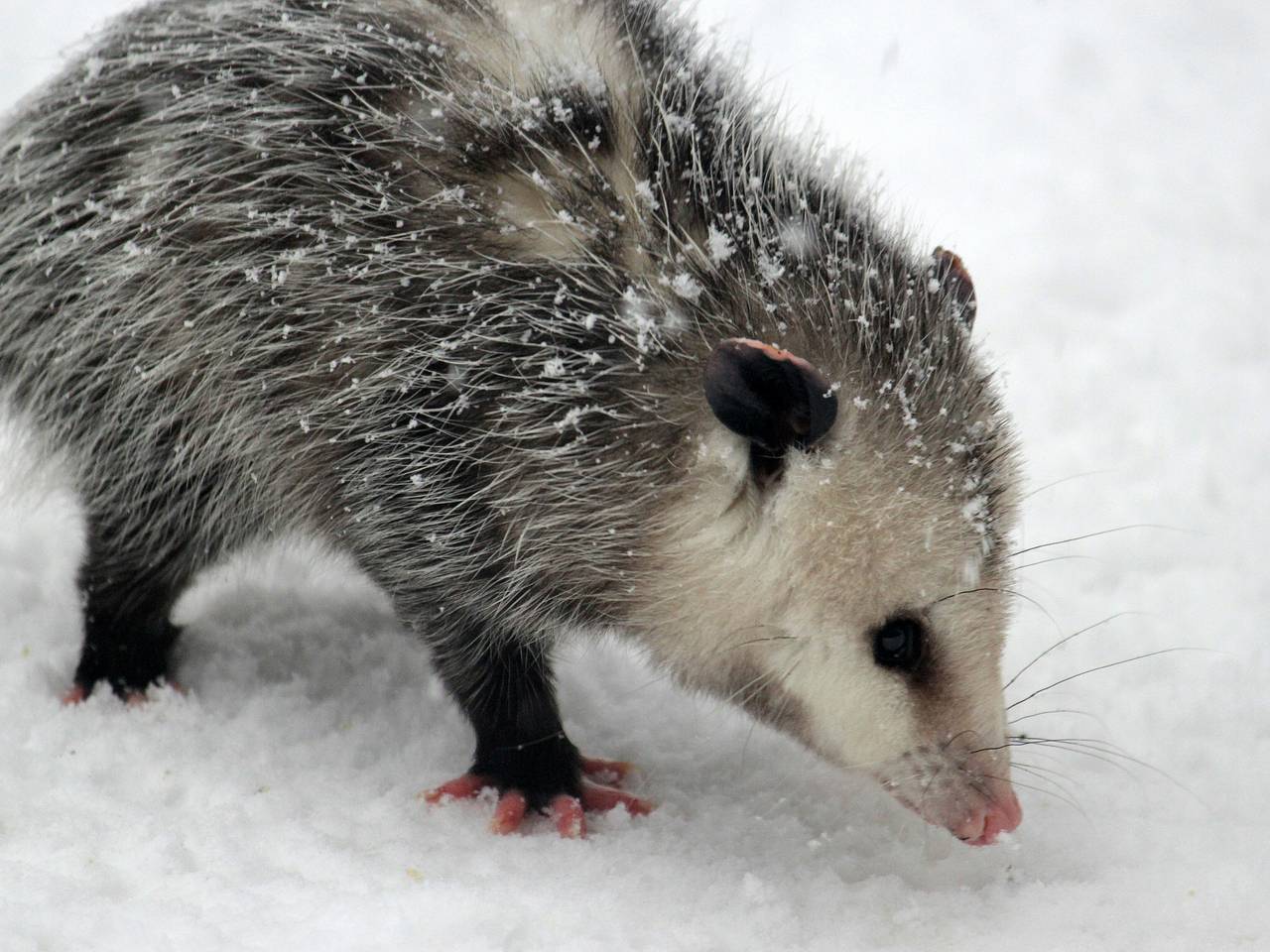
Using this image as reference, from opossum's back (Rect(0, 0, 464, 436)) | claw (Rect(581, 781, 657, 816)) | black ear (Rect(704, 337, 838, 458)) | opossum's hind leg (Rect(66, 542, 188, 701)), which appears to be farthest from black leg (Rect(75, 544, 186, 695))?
black ear (Rect(704, 337, 838, 458))

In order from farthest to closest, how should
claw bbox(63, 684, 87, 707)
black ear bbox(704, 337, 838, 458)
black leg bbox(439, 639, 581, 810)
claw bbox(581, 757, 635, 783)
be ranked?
claw bbox(63, 684, 87, 707) → claw bbox(581, 757, 635, 783) → black leg bbox(439, 639, 581, 810) → black ear bbox(704, 337, 838, 458)

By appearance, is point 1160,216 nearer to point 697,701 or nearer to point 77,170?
point 697,701

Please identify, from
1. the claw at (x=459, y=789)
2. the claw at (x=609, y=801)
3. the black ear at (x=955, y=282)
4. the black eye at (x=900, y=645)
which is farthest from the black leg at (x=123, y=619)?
the black ear at (x=955, y=282)

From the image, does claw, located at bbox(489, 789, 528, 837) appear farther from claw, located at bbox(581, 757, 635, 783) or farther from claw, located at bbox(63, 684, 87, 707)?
claw, located at bbox(63, 684, 87, 707)

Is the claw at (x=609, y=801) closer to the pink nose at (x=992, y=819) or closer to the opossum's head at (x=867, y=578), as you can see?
the opossum's head at (x=867, y=578)

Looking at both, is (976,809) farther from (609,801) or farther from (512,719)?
(512,719)

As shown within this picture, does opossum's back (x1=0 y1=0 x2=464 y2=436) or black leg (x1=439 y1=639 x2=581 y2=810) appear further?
black leg (x1=439 y1=639 x2=581 y2=810)

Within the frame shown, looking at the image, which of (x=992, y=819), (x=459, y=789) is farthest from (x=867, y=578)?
(x=459, y=789)
